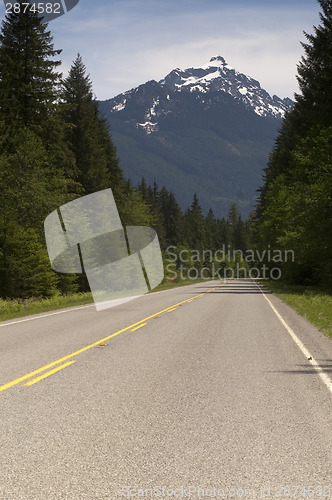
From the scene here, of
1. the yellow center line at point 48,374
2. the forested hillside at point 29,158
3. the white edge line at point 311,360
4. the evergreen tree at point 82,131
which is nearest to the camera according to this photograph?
the yellow center line at point 48,374

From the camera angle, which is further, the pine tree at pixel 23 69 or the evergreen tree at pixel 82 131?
the evergreen tree at pixel 82 131

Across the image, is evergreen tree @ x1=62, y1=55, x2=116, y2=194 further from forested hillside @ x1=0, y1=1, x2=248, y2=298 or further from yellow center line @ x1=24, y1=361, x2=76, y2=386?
yellow center line @ x1=24, y1=361, x2=76, y2=386

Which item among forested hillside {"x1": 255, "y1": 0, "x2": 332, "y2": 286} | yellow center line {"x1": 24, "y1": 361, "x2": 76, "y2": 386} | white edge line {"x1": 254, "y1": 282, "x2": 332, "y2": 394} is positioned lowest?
white edge line {"x1": 254, "y1": 282, "x2": 332, "y2": 394}

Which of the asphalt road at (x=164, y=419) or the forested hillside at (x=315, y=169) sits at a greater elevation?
the forested hillside at (x=315, y=169)

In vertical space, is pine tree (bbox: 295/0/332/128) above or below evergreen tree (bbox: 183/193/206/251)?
above

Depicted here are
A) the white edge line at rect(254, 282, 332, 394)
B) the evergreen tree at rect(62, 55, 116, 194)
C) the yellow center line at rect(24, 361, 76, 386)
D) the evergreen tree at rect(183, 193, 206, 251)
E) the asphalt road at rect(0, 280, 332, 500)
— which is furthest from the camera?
the evergreen tree at rect(183, 193, 206, 251)

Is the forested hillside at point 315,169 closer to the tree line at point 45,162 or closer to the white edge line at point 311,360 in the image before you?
the tree line at point 45,162

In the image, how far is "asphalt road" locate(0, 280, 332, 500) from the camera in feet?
12.7

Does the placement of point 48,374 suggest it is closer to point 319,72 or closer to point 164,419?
point 164,419

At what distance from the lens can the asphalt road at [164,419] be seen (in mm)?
3881

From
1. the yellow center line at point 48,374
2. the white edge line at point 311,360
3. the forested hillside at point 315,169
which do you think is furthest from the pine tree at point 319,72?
the yellow center line at point 48,374

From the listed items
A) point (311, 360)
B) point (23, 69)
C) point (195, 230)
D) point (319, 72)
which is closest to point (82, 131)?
point (23, 69)

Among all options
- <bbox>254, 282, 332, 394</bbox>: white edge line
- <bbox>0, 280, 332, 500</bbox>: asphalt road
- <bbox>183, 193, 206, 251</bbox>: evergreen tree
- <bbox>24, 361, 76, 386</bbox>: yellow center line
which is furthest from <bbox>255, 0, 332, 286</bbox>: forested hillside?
<bbox>183, 193, 206, 251</bbox>: evergreen tree

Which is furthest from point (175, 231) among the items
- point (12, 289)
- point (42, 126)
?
point (12, 289)
